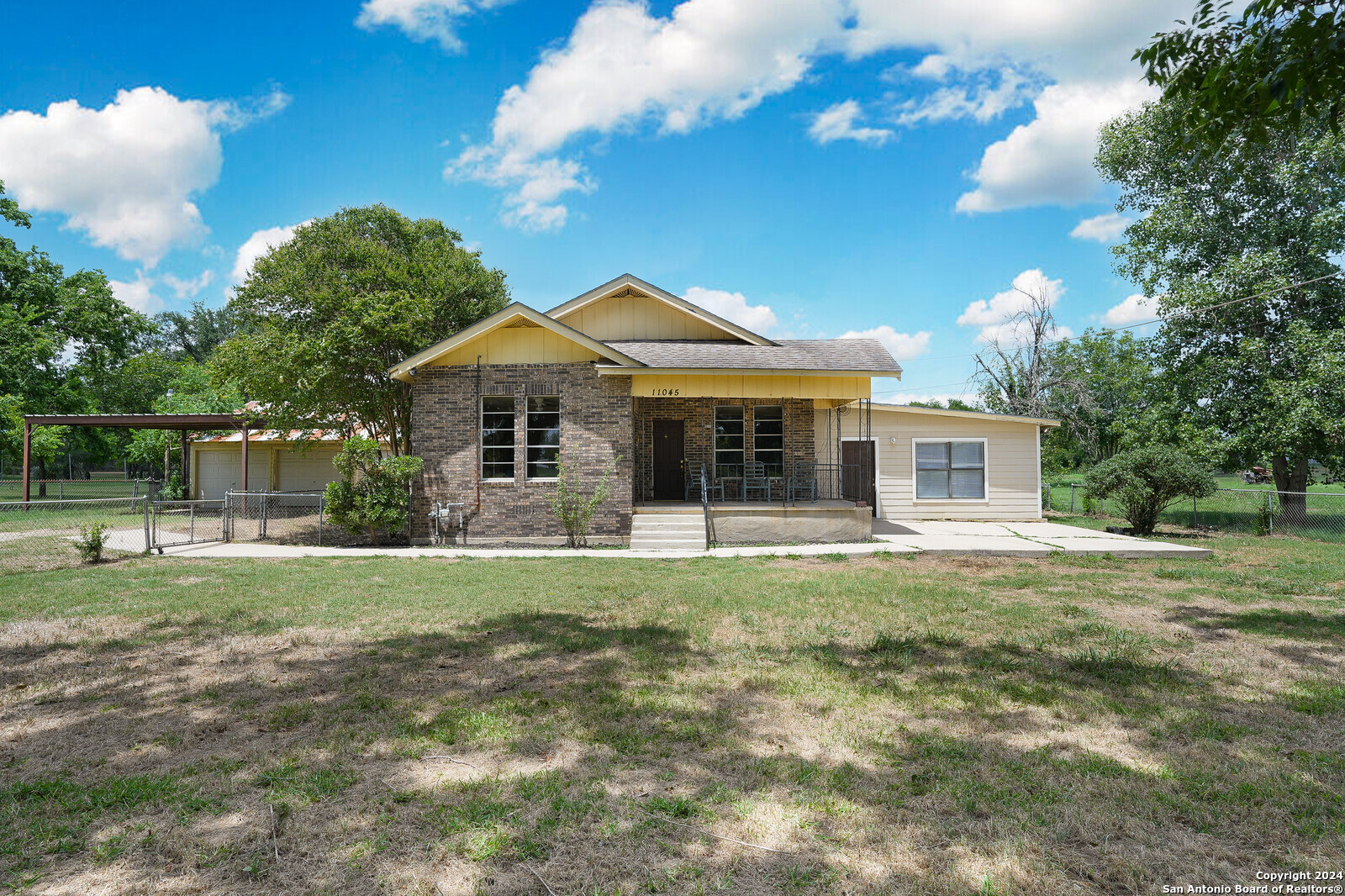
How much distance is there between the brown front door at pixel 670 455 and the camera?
57.1 ft

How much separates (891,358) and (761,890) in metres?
13.6

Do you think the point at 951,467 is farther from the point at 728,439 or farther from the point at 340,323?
the point at 340,323

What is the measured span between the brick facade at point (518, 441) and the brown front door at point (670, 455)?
2.80m

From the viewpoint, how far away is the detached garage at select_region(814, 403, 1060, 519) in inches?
765

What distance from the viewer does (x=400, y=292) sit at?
16.5 metres

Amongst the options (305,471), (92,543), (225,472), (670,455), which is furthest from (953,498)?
(225,472)

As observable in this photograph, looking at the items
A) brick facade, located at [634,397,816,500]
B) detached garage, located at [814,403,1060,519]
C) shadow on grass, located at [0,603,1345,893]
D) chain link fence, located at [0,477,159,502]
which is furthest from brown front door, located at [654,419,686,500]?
chain link fence, located at [0,477,159,502]

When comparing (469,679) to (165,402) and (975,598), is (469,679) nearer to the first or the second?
(975,598)

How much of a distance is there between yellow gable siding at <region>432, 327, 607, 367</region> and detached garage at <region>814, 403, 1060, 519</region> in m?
8.44

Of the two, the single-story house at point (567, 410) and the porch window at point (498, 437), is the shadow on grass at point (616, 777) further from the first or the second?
the porch window at point (498, 437)

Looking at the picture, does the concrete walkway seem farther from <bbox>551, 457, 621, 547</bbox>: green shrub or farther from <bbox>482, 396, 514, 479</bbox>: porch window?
<bbox>482, 396, 514, 479</bbox>: porch window

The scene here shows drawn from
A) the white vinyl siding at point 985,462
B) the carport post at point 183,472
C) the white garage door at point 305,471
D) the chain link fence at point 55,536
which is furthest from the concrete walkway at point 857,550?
the carport post at point 183,472

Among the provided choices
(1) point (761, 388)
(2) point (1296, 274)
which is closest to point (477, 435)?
(1) point (761, 388)

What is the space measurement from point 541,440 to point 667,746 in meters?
11.3
